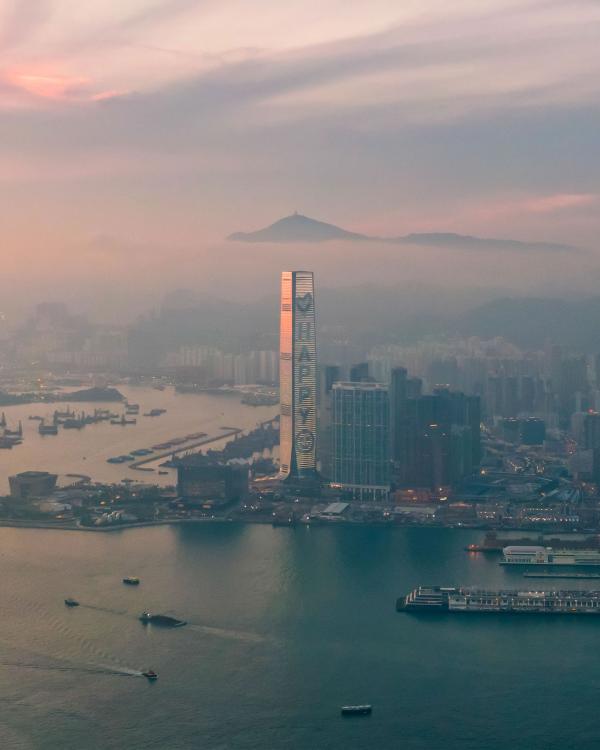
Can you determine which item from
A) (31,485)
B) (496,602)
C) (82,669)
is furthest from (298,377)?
(82,669)

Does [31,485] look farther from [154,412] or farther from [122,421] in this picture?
[154,412]

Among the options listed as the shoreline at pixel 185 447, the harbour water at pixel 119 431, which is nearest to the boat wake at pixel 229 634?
the harbour water at pixel 119 431

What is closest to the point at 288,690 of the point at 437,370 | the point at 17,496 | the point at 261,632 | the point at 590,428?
the point at 261,632

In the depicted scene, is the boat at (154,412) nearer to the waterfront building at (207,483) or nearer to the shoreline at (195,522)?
the waterfront building at (207,483)

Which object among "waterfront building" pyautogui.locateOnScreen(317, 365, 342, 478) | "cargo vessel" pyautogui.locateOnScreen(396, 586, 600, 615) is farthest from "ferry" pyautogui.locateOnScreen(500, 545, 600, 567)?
"waterfront building" pyautogui.locateOnScreen(317, 365, 342, 478)

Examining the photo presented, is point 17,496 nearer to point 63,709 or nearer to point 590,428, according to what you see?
point 63,709
